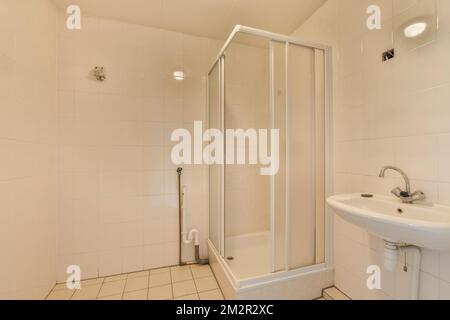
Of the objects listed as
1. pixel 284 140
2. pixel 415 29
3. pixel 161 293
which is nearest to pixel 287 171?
pixel 284 140

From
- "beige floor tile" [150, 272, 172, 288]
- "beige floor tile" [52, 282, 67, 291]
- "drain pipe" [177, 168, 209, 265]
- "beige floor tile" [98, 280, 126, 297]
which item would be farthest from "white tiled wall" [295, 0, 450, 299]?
"beige floor tile" [52, 282, 67, 291]

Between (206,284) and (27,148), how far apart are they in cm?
163

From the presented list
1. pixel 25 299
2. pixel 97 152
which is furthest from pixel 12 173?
pixel 25 299

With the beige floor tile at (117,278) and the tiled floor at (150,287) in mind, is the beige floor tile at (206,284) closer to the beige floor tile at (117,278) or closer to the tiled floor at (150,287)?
the tiled floor at (150,287)

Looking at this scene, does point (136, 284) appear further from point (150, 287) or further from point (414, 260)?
point (414, 260)

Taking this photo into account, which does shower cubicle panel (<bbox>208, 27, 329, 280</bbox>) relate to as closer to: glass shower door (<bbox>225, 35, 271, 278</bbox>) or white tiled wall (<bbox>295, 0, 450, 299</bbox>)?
glass shower door (<bbox>225, 35, 271, 278</bbox>)

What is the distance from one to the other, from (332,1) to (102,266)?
2.86 m

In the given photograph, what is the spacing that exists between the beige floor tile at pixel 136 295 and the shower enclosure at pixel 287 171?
0.58 meters

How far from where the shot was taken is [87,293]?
161 cm

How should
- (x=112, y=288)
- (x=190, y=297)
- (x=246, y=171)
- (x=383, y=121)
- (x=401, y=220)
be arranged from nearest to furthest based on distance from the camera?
(x=401, y=220) < (x=383, y=121) < (x=190, y=297) < (x=112, y=288) < (x=246, y=171)

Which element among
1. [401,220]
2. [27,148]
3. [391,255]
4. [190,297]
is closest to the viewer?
[401,220]

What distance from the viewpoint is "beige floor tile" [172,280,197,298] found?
5.28ft

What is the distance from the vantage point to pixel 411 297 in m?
1.06

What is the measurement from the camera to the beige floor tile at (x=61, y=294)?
1.56m
